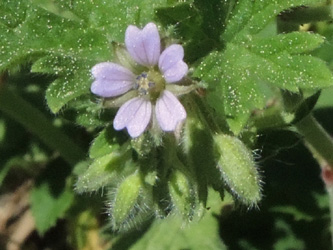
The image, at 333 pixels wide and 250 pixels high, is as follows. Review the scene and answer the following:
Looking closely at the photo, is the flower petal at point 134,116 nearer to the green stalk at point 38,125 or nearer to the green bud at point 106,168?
the green bud at point 106,168

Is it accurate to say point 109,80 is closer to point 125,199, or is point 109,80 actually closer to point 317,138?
point 125,199

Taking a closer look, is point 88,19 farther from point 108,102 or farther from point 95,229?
point 95,229

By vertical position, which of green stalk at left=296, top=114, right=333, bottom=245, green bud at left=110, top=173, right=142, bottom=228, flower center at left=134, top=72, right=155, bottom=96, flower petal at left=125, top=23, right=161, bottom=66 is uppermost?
flower petal at left=125, top=23, right=161, bottom=66

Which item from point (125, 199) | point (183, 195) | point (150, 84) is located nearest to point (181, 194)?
point (183, 195)

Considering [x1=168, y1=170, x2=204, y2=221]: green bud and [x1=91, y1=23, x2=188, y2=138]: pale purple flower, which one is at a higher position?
[x1=91, y1=23, x2=188, y2=138]: pale purple flower

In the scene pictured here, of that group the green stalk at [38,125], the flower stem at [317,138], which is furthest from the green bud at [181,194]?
the green stalk at [38,125]

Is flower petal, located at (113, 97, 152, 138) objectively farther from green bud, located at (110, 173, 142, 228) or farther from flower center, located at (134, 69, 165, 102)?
green bud, located at (110, 173, 142, 228)

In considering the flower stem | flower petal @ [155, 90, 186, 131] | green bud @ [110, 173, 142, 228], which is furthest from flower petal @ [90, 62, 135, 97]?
the flower stem
